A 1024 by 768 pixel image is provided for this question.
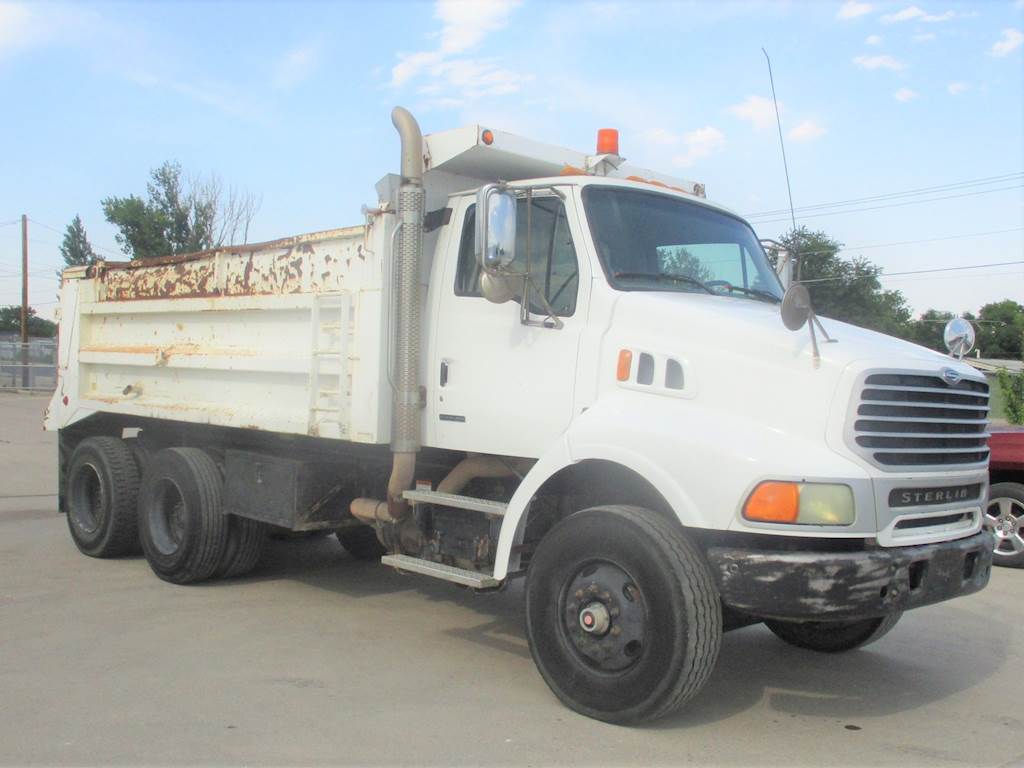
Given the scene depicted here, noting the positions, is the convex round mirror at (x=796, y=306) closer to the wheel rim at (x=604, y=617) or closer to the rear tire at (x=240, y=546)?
the wheel rim at (x=604, y=617)

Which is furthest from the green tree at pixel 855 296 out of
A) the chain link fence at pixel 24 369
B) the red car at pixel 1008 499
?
the chain link fence at pixel 24 369

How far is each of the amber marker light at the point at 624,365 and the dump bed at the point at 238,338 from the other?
5.33ft

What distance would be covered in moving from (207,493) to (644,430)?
3884 millimetres

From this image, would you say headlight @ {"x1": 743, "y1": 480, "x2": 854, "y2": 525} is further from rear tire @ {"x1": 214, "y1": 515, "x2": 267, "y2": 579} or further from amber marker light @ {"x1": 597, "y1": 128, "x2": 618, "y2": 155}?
rear tire @ {"x1": 214, "y1": 515, "x2": 267, "y2": 579}

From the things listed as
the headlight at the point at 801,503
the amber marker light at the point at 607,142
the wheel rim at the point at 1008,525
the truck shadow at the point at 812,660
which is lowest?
the truck shadow at the point at 812,660

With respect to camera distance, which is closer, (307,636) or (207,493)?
(307,636)

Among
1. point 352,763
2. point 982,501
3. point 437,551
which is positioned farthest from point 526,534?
point 982,501

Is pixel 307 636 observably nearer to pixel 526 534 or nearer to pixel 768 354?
pixel 526 534

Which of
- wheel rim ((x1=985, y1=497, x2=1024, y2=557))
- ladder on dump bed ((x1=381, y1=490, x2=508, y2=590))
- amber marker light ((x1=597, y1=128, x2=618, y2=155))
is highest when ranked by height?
amber marker light ((x1=597, y1=128, x2=618, y2=155))

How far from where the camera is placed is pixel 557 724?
14.9 feet

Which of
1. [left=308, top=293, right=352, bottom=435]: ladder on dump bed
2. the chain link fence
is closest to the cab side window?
[left=308, top=293, right=352, bottom=435]: ladder on dump bed

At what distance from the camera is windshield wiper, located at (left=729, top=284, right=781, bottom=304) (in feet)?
18.1

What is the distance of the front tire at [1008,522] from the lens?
878 centimetres

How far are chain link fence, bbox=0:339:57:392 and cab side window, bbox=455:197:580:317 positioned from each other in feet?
112
